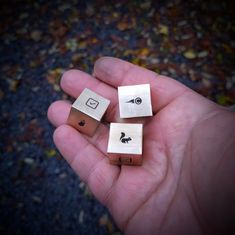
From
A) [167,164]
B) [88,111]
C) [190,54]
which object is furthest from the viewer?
[190,54]

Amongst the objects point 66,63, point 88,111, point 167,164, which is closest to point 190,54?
point 66,63

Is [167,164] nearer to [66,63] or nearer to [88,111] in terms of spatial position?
[88,111]

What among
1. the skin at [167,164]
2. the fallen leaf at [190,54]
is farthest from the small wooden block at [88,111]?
the fallen leaf at [190,54]

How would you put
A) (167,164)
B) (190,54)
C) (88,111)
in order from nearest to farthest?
1. (167,164)
2. (88,111)
3. (190,54)

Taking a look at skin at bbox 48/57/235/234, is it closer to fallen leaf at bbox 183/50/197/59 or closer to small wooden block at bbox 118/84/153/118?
small wooden block at bbox 118/84/153/118

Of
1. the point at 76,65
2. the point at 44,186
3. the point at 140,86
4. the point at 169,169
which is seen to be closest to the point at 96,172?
the point at 169,169

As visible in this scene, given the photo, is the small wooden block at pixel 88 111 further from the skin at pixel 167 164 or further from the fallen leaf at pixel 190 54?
the fallen leaf at pixel 190 54
